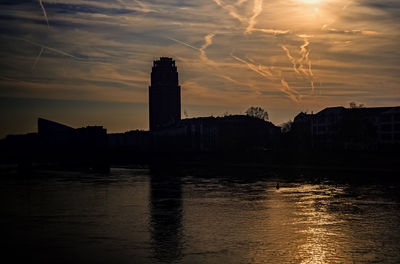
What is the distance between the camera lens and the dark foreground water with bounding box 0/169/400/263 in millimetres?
28203

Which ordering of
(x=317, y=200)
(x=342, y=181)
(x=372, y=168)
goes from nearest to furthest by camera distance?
1. (x=317, y=200)
2. (x=342, y=181)
3. (x=372, y=168)

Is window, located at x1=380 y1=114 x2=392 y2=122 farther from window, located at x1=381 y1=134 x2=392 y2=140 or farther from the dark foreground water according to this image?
the dark foreground water

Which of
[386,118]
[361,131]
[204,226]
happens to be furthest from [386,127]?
[204,226]

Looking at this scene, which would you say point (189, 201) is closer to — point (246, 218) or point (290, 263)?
point (246, 218)

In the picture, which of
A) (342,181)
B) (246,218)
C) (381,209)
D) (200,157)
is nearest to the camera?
(246,218)

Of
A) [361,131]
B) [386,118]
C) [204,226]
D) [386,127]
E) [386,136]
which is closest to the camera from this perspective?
[204,226]

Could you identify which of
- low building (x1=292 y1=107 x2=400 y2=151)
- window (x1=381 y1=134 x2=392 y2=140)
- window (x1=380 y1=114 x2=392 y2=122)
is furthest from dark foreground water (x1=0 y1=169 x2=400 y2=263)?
window (x1=380 y1=114 x2=392 y2=122)

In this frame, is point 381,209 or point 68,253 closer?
point 68,253

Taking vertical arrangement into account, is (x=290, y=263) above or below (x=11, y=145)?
below

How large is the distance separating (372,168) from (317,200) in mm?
46162

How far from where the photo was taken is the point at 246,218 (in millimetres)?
41469

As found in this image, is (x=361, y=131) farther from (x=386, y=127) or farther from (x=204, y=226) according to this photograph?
(x=204, y=226)

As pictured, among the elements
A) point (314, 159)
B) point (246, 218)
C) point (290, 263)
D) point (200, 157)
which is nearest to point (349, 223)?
point (246, 218)

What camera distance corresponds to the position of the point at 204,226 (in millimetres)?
37656
